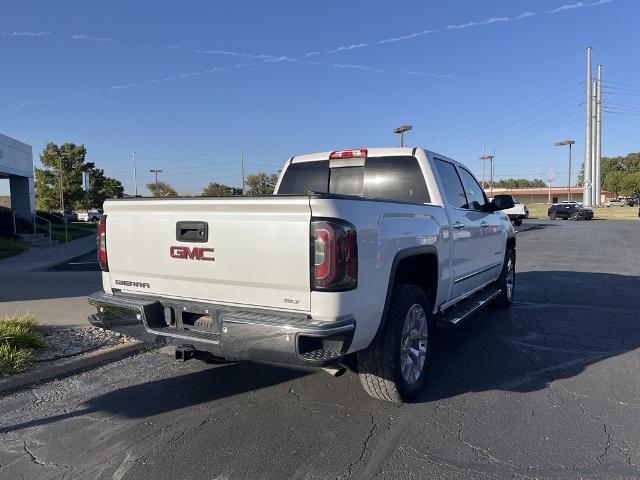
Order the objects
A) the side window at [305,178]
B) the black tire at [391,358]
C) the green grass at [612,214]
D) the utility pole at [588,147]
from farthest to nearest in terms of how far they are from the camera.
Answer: the utility pole at [588,147], the green grass at [612,214], the side window at [305,178], the black tire at [391,358]

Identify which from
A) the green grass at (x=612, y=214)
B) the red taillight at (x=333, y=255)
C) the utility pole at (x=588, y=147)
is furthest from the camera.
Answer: the utility pole at (x=588, y=147)

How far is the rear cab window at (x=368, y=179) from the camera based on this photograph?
510 centimetres

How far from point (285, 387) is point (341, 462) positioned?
135cm

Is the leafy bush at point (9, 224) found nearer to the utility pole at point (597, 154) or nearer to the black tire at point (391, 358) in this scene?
the black tire at point (391, 358)

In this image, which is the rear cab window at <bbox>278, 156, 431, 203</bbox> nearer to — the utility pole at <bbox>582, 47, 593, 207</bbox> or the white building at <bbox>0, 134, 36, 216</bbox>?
the white building at <bbox>0, 134, 36, 216</bbox>

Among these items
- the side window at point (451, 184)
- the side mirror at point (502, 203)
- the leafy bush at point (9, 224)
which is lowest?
the leafy bush at point (9, 224)

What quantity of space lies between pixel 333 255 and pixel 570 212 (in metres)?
48.0

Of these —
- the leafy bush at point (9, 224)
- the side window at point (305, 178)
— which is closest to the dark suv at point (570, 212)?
the leafy bush at point (9, 224)

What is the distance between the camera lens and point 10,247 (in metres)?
16.9

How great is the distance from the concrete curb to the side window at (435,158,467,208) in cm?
364

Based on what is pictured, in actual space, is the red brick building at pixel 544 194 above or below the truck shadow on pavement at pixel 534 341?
above

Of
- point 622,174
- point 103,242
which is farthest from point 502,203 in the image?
point 622,174

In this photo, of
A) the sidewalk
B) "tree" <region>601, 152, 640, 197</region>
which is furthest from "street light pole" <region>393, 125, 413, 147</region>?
"tree" <region>601, 152, 640, 197</region>

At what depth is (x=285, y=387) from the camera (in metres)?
4.52
